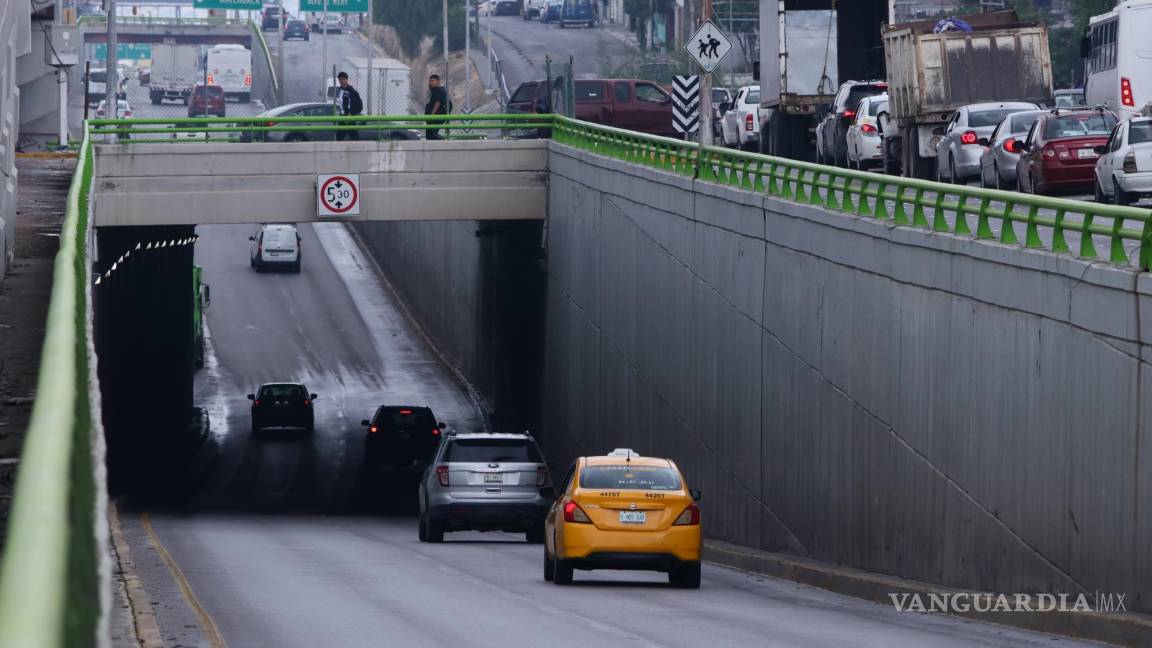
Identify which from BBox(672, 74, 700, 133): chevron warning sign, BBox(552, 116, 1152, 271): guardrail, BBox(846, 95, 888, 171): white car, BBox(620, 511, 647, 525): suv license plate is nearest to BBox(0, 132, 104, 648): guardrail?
BBox(552, 116, 1152, 271): guardrail

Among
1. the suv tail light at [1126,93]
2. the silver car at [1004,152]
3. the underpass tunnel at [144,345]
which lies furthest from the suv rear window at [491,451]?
the suv tail light at [1126,93]

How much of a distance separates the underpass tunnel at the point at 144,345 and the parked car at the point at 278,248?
17.2 m

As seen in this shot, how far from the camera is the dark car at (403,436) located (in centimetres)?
4497

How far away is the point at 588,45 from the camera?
118 metres

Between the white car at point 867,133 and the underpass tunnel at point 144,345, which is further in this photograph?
the underpass tunnel at point 144,345

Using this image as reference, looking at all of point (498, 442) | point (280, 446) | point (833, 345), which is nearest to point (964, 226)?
point (833, 345)

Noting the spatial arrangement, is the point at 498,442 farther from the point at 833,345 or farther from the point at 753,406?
the point at 833,345

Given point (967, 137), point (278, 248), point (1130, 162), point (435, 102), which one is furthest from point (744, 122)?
point (278, 248)

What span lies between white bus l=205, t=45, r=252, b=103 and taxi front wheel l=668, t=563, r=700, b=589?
8522 centimetres

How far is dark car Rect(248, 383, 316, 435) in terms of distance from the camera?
54.2 meters

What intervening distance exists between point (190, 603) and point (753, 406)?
11230 millimetres

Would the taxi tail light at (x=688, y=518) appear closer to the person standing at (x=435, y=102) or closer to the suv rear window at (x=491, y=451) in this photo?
the suv rear window at (x=491, y=451)

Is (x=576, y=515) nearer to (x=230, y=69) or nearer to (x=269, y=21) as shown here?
(x=230, y=69)

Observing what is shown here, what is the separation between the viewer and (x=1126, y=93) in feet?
115
